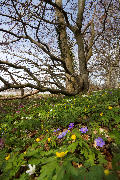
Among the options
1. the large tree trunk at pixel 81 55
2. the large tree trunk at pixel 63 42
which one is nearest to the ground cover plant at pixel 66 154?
the large tree trunk at pixel 81 55

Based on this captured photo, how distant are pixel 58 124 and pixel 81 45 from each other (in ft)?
17.1

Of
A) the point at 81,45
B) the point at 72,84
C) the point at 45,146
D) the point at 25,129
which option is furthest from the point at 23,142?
the point at 81,45

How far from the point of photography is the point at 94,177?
0.64 m

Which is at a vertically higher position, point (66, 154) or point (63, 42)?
point (63, 42)

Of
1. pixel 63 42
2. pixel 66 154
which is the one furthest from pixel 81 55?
pixel 66 154

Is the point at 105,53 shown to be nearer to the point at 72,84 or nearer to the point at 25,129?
the point at 72,84

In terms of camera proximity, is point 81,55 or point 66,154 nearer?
point 66,154

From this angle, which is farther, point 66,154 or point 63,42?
point 63,42

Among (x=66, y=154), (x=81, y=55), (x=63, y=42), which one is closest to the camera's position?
(x=66, y=154)

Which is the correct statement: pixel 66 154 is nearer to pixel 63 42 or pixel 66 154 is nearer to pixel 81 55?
pixel 81 55

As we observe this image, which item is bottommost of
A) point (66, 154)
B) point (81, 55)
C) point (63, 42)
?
point (66, 154)

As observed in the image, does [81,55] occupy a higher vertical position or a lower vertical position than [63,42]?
lower

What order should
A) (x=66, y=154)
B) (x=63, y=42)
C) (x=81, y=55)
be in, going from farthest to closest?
(x=63, y=42)
(x=81, y=55)
(x=66, y=154)

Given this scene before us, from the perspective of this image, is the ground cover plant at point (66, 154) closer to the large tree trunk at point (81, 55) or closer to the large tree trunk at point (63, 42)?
the large tree trunk at point (81, 55)
